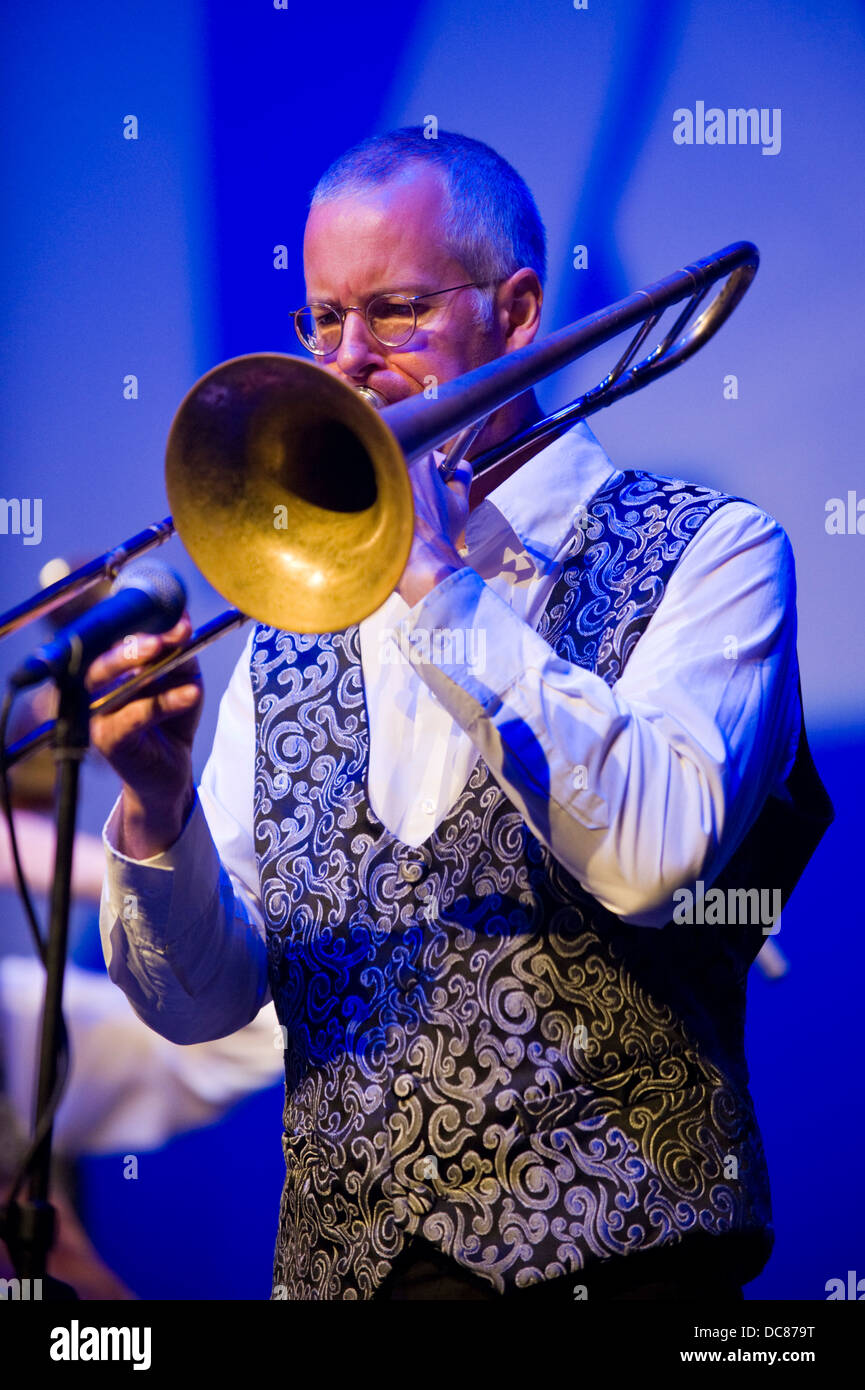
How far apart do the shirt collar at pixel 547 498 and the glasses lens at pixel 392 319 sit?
244mm

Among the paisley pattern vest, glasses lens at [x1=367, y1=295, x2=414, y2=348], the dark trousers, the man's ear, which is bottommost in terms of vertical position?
the dark trousers

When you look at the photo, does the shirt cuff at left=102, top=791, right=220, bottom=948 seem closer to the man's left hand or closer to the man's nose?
the man's left hand

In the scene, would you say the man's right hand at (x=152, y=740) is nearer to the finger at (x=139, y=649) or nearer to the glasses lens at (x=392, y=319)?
the finger at (x=139, y=649)

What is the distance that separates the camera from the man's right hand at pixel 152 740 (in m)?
1.48

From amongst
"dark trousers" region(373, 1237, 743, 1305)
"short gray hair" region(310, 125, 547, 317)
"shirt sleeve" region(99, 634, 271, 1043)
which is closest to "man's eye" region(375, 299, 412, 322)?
"short gray hair" region(310, 125, 547, 317)

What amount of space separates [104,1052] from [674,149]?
183 centimetres

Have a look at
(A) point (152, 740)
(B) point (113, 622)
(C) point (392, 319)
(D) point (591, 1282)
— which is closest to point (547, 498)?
(C) point (392, 319)

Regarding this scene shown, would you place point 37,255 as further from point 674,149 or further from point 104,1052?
point 104,1052

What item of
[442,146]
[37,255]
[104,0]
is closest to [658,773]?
[442,146]

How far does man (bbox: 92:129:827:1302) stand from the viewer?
155 centimetres

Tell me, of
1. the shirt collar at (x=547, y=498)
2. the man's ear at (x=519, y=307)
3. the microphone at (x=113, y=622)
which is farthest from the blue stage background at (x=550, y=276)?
the microphone at (x=113, y=622)

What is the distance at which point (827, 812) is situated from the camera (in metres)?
1.84

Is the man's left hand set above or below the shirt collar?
below

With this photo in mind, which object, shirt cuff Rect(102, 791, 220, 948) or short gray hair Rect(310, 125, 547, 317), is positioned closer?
shirt cuff Rect(102, 791, 220, 948)
